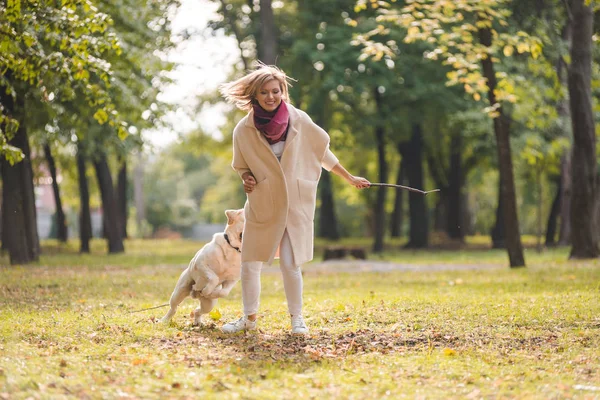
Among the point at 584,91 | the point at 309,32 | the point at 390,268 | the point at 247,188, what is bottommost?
the point at 390,268

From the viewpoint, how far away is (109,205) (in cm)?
2877

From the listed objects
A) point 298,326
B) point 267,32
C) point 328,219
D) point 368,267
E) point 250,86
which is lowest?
point 368,267

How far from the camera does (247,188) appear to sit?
779 centimetres

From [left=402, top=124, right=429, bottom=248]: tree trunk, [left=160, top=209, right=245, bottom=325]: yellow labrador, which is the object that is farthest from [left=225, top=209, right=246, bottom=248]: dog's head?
[left=402, top=124, right=429, bottom=248]: tree trunk

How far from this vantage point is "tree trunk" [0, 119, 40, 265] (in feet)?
62.6

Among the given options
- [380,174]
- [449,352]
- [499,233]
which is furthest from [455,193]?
[449,352]

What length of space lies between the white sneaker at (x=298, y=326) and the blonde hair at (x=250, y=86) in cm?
192

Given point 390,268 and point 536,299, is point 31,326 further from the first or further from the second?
point 390,268

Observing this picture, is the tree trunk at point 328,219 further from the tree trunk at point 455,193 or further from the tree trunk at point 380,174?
the tree trunk at point 380,174

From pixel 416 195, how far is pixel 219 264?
2680cm

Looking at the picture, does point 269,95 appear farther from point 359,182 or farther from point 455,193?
point 455,193

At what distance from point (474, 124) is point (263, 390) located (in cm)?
2581

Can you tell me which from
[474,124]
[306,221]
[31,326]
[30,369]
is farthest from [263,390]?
[474,124]

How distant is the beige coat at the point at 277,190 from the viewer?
7.74 m
